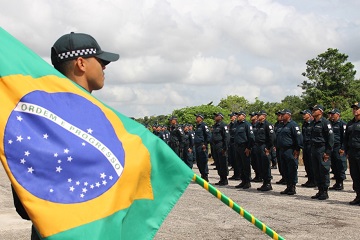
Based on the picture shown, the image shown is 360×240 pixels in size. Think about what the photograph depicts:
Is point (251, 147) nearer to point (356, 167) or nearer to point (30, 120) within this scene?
point (356, 167)

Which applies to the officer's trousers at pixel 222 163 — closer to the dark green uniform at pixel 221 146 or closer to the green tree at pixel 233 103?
the dark green uniform at pixel 221 146

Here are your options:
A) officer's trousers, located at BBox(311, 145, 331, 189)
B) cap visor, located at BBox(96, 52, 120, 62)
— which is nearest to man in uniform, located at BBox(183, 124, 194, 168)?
officer's trousers, located at BBox(311, 145, 331, 189)

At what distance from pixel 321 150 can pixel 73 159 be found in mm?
9543

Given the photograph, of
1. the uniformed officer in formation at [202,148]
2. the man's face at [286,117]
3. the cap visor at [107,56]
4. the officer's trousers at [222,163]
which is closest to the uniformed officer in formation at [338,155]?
the man's face at [286,117]

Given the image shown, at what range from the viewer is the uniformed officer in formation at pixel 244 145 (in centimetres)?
1289

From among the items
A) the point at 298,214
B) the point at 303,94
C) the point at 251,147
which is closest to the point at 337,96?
the point at 303,94

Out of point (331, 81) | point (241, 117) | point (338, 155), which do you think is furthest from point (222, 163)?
point (331, 81)

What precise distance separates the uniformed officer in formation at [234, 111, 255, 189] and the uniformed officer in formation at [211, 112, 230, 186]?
1.47ft

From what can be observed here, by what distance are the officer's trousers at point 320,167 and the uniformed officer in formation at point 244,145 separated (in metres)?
1.99

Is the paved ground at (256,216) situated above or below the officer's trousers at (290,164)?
below

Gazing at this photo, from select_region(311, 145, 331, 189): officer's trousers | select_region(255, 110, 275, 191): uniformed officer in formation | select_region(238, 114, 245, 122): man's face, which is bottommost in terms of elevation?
select_region(311, 145, 331, 189): officer's trousers

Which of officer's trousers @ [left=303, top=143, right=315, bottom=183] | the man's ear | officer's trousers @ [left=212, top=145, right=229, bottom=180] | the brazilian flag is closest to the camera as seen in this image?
the brazilian flag

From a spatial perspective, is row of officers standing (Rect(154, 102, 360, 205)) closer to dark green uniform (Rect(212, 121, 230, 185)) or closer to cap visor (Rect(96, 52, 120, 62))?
dark green uniform (Rect(212, 121, 230, 185))

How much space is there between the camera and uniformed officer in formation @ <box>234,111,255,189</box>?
12.9m
